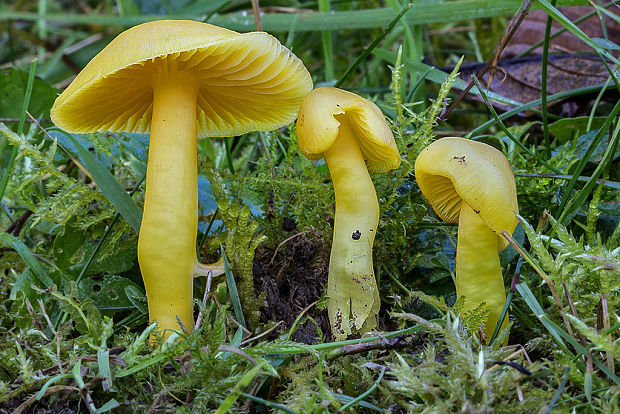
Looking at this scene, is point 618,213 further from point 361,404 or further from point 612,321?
point 361,404

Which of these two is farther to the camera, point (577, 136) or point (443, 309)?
point (577, 136)

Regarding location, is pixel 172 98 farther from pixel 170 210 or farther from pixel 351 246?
pixel 351 246

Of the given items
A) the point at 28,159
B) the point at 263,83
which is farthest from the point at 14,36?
the point at 263,83

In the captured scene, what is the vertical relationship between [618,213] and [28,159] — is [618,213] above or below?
below

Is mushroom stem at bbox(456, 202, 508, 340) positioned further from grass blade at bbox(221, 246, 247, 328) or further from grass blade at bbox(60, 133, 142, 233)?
grass blade at bbox(60, 133, 142, 233)

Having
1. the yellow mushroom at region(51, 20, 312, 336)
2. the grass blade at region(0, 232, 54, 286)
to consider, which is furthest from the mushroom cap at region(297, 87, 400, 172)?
the grass blade at region(0, 232, 54, 286)

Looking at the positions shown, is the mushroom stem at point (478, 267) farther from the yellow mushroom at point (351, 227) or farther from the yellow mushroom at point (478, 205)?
the yellow mushroom at point (351, 227)
